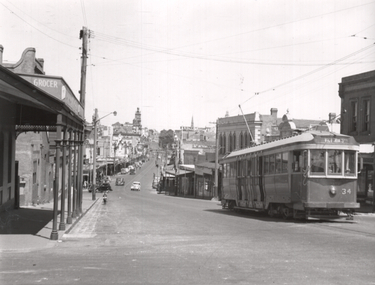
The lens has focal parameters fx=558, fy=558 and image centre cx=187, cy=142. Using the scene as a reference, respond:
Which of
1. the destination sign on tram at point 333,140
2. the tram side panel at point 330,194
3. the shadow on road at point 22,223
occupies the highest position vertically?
the destination sign on tram at point 333,140

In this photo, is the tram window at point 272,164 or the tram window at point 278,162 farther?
the tram window at point 272,164

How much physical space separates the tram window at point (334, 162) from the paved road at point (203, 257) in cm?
273

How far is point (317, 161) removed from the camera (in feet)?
67.9

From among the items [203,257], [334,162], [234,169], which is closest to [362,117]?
[234,169]

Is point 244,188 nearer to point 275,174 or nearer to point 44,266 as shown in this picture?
point 275,174

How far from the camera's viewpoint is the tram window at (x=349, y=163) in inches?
820

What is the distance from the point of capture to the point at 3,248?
44.0ft

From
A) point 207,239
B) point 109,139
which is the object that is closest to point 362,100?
point 207,239

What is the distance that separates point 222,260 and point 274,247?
7.82 ft

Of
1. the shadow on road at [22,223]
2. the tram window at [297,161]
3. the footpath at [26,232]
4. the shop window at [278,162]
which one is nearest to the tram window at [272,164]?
the shop window at [278,162]

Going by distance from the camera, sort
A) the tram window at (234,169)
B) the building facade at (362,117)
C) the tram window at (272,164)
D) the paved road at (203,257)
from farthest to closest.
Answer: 1. the building facade at (362,117)
2. the tram window at (234,169)
3. the tram window at (272,164)
4. the paved road at (203,257)

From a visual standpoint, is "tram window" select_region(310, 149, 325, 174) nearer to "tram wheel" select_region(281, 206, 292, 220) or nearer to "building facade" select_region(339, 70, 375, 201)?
"tram wheel" select_region(281, 206, 292, 220)

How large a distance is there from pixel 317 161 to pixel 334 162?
2.14 feet

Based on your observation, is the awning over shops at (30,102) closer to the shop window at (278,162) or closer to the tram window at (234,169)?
the shop window at (278,162)
